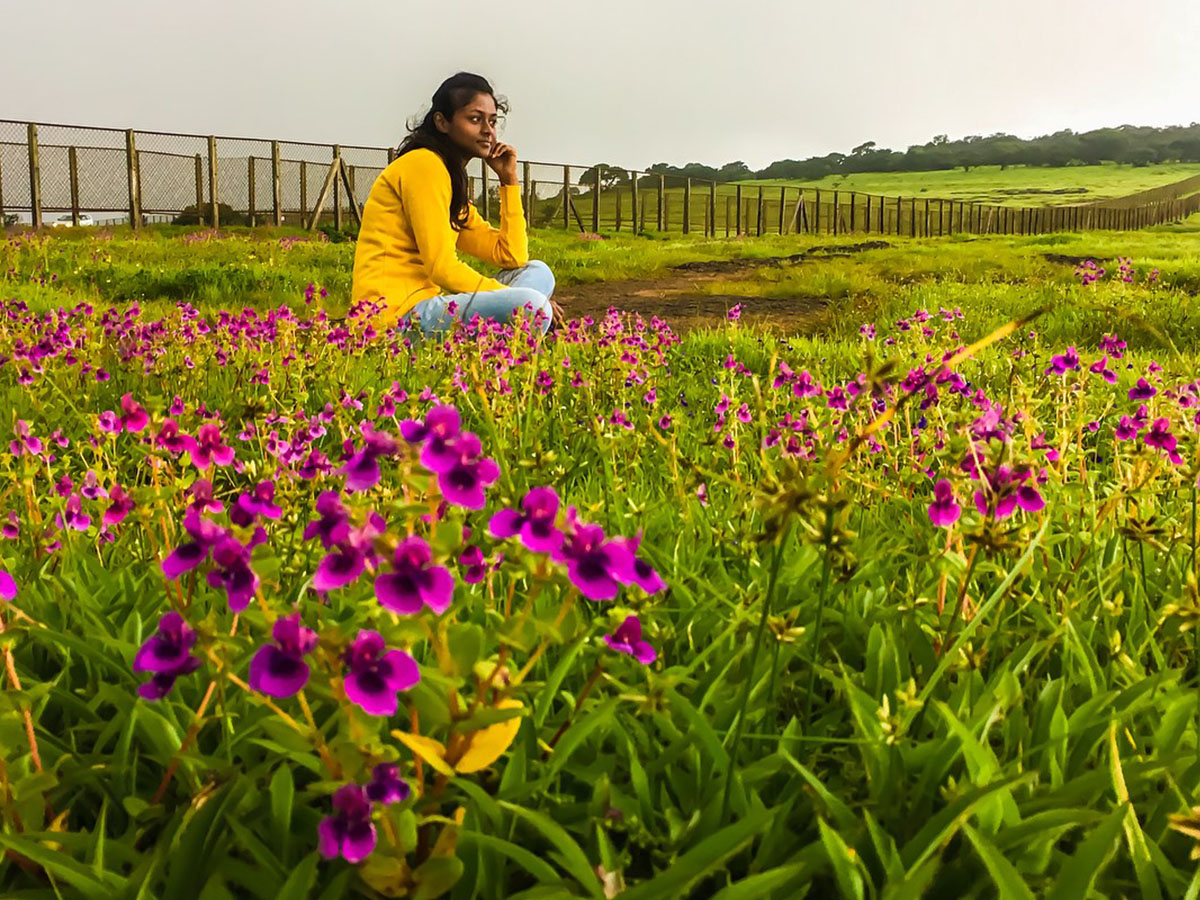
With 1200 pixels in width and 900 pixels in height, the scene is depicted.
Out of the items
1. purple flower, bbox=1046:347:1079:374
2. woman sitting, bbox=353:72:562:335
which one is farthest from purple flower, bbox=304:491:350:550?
woman sitting, bbox=353:72:562:335

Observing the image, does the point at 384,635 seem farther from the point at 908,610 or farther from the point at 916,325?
the point at 916,325

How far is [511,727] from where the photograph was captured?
1.18m

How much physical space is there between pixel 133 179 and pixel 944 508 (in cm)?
3479

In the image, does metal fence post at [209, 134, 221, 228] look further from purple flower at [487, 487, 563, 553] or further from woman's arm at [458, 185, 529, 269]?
purple flower at [487, 487, 563, 553]

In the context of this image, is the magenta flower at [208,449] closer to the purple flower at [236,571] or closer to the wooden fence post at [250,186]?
the purple flower at [236,571]

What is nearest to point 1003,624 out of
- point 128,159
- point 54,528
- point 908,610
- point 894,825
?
point 908,610

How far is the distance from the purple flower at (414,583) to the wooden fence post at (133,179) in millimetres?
34336

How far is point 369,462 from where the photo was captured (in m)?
1.02

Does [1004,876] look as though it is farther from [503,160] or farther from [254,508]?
[503,160]

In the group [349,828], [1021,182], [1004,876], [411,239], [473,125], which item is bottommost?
[1004,876]

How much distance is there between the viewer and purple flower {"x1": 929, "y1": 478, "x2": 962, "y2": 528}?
1.48 m

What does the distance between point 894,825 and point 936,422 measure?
1.46 meters

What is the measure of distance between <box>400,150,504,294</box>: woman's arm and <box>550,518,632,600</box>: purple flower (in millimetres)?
5556

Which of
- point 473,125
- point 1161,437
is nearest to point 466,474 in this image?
point 1161,437
